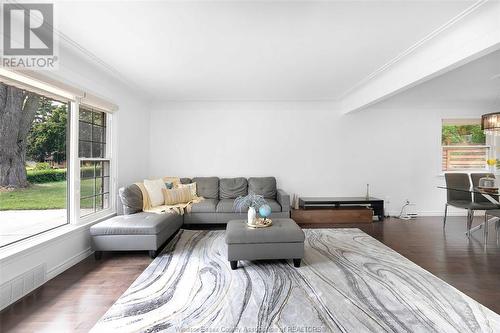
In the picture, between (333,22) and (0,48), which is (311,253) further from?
(0,48)

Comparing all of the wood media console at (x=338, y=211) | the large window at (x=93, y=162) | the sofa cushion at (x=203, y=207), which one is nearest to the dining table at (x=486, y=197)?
the wood media console at (x=338, y=211)

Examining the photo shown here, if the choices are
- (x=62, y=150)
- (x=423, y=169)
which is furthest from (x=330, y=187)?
(x=62, y=150)

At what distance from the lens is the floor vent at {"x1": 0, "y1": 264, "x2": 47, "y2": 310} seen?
1938 mm

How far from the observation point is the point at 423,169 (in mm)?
5156

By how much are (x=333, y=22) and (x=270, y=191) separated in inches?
127

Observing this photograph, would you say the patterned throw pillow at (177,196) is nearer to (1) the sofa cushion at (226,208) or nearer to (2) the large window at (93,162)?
(1) the sofa cushion at (226,208)

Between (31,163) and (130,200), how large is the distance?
49.2 inches

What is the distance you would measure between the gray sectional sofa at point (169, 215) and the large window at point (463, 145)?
403 cm

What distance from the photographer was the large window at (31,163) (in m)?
2.18

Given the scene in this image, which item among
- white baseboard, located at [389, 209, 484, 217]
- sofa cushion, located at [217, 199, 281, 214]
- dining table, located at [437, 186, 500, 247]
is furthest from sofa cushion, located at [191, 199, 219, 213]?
white baseboard, located at [389, 209, 484, 217]

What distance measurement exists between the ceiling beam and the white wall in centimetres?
171

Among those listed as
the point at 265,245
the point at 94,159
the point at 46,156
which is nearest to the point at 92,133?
the point at 94,159

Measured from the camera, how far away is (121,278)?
2438 millimetres

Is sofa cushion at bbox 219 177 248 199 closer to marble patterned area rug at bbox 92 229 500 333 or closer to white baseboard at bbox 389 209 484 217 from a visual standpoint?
marble patterned area rug at bbox 92 229 500 333
